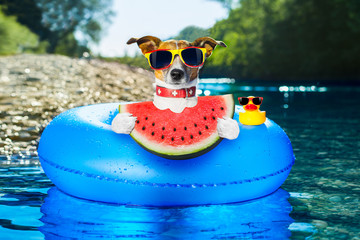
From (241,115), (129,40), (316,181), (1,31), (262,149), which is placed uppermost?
(1,31)

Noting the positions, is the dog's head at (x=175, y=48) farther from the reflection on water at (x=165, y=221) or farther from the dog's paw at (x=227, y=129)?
the reflection on water at (x=165, y=221)

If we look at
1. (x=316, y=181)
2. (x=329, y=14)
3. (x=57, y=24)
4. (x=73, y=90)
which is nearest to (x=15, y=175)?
(x=316, y=181)

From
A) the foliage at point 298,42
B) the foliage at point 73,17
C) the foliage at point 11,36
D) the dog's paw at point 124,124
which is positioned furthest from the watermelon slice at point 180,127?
the foliage at point 73,17

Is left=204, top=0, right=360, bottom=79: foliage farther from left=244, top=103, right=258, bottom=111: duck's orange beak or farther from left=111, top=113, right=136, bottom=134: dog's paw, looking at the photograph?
left=111, top=113, right=136, bottom=134: dog's paw

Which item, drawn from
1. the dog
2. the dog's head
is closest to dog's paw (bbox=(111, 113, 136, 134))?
the dog

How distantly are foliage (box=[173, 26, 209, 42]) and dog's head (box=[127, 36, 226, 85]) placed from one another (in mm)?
134

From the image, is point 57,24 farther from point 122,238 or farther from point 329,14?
point 122,238

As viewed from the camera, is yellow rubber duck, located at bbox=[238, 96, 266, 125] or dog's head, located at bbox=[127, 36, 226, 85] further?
yellow rubber duck, located at bbox=[238, 96, 266, 125]

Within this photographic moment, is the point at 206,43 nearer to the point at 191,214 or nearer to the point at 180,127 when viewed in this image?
the point at 180,127

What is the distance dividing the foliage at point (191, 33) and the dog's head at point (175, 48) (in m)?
0.13

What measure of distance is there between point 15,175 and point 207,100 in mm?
2527

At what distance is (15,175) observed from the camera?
18.8ft

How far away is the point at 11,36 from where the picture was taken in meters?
44.1

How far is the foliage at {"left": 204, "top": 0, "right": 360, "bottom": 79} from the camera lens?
37.8 m
